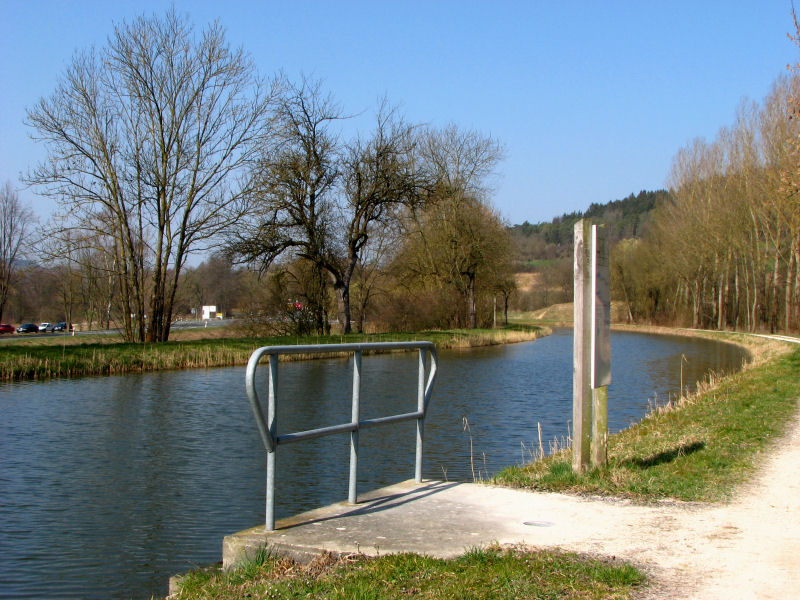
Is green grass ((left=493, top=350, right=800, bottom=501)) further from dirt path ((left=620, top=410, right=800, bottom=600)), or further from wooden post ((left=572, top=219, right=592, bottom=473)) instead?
dirt path ((left=620, top=410, right=800, bottom=600))

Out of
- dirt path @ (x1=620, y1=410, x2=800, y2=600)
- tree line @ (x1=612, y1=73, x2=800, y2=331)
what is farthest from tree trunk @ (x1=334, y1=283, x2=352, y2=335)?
dirt path @ (x1=620, y1=410, x2=800, y2=600)

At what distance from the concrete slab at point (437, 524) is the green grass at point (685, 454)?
493 millimetres

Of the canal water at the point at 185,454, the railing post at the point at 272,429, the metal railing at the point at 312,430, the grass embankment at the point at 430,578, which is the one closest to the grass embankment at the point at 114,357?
the canal water at the point at 185,454

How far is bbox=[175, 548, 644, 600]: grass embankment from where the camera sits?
406 centimetres

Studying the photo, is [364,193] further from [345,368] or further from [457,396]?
[457,396]

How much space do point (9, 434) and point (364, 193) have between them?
1098 inches

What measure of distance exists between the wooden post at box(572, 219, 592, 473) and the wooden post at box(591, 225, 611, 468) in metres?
0.05

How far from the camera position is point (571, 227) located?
155375 mm

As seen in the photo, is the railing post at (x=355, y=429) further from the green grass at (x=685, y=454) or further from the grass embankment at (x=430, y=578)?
the green grass at (x=685, y=454)

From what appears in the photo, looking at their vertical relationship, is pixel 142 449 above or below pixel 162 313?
below

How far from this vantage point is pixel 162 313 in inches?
1243

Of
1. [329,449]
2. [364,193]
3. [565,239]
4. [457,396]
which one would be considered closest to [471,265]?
[364,193]

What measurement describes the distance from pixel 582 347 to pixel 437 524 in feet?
8.19

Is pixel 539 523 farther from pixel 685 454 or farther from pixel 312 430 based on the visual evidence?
pixel 685 454
